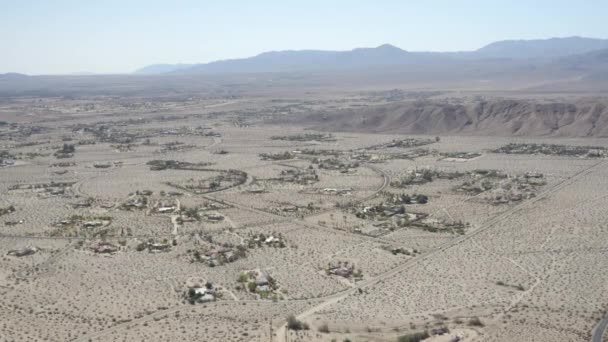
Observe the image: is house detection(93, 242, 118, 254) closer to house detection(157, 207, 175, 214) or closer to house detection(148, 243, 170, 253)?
house detection(148, 243, 170, 253)

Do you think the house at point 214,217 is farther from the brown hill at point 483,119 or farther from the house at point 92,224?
the brown hill at point 483,119

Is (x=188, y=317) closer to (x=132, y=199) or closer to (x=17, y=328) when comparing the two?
(x=17, y=328)

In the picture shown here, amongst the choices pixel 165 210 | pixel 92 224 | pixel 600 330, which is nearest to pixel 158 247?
pixel 92 224

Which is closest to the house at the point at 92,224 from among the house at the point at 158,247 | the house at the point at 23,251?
the house at the point at 23,251

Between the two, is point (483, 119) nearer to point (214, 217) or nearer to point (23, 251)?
point (214, 217)

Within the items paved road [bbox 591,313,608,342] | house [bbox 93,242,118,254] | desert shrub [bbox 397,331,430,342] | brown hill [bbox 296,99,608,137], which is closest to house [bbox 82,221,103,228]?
house [bbox 93,242,118,254]

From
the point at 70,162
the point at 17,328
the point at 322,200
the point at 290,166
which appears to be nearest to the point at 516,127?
→ the point at 290,166
